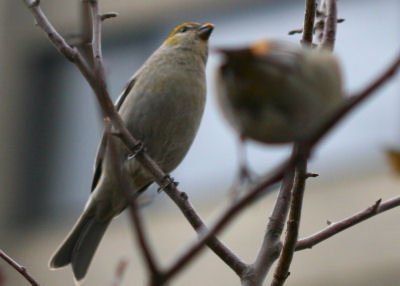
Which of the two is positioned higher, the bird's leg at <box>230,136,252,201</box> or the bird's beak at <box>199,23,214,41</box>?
the bird's leg at <box>230,136,252,201</box>

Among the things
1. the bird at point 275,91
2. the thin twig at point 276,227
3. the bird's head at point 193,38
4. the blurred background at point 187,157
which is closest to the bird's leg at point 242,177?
the bird at point 275,91

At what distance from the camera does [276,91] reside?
1782mm

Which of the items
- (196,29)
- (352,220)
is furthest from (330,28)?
(196,29)

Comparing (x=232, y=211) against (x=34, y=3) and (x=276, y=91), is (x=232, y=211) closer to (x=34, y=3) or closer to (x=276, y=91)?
(x=276, y=91)

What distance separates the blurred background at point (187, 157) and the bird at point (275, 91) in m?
5.90

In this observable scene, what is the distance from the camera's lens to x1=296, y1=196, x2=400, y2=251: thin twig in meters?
2.36

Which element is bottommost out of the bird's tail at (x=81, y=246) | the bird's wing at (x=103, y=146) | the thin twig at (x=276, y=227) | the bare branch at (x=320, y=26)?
the bird's tail at (x=81, y=246)

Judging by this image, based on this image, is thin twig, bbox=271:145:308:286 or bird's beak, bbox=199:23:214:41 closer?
thin twig, bbox=271:145:308:286

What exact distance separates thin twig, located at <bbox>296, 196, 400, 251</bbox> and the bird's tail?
1.97m

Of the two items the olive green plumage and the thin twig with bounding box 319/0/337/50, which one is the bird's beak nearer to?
the thin twig with bounding box 319/0/337/50

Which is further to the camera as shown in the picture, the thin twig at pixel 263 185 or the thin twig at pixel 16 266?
the thin twig at pixel 16 266

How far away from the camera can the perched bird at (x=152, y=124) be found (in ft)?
13.3

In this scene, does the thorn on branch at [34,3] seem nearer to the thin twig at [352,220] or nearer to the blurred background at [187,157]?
the thin twig at [352,220]

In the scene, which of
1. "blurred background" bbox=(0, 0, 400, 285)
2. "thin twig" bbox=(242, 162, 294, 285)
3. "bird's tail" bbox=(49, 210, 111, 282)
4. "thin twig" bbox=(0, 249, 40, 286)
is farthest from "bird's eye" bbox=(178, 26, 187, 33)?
"blurred background" bbox=(0, 0, 400, 285)
